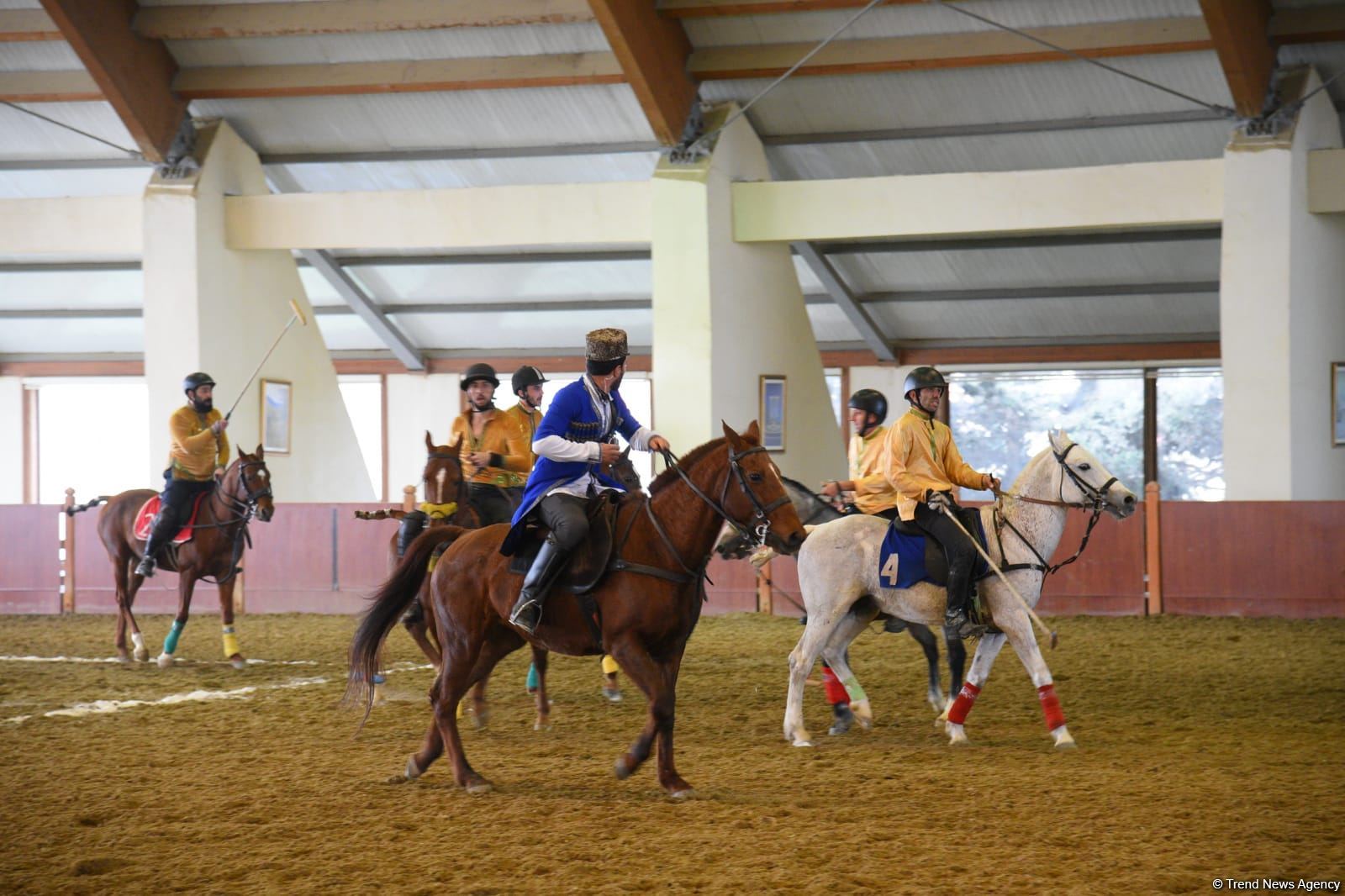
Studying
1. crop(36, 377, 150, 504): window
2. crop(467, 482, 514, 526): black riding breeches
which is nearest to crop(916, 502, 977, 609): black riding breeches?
Result: crop(467, 482, 514, 526): black riding breeches

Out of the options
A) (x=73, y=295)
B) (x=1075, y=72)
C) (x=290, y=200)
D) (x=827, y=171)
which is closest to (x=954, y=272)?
(x=827, y=171)

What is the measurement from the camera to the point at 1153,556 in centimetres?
1351

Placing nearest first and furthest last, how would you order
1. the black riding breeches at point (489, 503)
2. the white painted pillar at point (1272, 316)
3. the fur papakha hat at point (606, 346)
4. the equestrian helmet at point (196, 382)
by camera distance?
the fur papakha hat at point (606, 346)
the black riding breeches at point (489, 503)
the equestrian helmet at point (196, 382)
the white painted pillar at point (1272, 316)

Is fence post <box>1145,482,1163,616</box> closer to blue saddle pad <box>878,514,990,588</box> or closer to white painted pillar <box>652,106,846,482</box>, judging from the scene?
white painted pillar <box>652,106,846,482</box>

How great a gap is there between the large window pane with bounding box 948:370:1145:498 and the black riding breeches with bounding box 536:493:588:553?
1561 centimetres

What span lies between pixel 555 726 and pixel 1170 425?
50.0 feet

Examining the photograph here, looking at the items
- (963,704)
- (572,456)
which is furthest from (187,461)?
(963,704)

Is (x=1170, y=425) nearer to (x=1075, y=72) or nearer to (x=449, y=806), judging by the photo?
(x=1075, y=72)

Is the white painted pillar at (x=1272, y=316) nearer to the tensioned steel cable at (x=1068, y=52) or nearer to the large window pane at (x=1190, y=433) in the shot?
the tensioned steel cable at (x=1068, y=52)

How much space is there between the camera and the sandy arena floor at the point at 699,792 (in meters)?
4.54

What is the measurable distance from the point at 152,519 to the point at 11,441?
1434 cm

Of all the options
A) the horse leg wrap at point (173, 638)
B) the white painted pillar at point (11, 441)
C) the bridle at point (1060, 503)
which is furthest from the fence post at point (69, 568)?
the bridle at point (1060, 503)

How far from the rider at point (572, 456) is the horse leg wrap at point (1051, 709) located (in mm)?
2497

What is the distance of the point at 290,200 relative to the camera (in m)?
15.9
